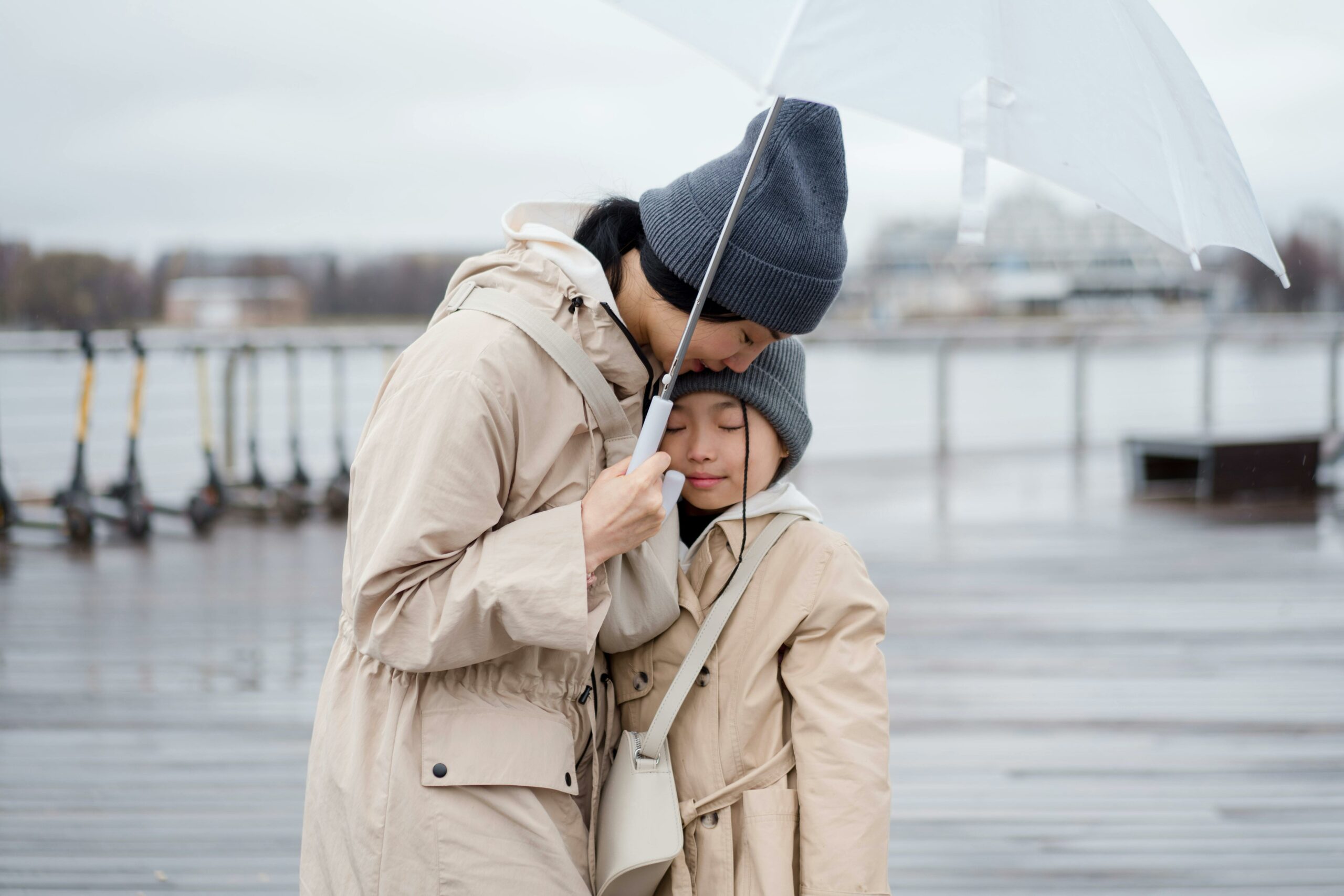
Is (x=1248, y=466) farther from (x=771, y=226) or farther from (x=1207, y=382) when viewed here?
(x=771, y=226)

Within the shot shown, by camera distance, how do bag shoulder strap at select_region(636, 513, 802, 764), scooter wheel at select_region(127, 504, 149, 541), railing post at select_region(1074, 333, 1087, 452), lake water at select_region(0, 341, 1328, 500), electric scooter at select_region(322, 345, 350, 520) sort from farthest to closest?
railing post at select_region(1074, 333, 1087, 452), lake water at select_region(0, 341, 1328, 500), electric scooter at select_region(322, 345, 350, 520), scooter wheel at select_region(127, 504, 149, 541), bag shoulder strap at select_region(636, 513, 802, 764)

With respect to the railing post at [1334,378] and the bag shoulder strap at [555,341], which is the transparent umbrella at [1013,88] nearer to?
the bag shoulder strap at [555,341]

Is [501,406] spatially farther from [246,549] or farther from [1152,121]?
[246,549]

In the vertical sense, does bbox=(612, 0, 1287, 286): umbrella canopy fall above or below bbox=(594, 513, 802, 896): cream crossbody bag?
above

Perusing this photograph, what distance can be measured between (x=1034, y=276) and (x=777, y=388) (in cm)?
2151

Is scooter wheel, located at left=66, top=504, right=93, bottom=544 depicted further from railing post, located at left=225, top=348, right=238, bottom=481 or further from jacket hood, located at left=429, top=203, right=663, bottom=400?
jacket hood, located at left=429, top=203, right=663, bottom=400

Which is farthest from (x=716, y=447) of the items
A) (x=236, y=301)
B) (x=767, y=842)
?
(x=236, y=301)

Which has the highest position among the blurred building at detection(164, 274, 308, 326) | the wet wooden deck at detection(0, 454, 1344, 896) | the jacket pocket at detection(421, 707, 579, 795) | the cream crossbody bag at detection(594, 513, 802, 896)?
the blurred building at detection(164, 274, 308, 326)

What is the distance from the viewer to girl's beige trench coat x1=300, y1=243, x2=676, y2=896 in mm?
1130

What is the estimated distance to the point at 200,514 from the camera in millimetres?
6078

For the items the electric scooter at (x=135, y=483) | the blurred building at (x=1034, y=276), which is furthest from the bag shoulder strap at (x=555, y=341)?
the blurred building at (x=1034, y=276)

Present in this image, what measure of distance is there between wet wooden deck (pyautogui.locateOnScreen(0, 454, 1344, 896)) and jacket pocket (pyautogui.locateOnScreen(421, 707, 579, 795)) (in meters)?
1.35

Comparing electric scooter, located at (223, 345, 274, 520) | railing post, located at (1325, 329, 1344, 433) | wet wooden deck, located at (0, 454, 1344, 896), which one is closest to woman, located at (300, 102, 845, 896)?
wet wooden deck, located at (0, 454, 1344, 896)

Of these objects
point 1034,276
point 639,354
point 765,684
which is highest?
point 1034,276
